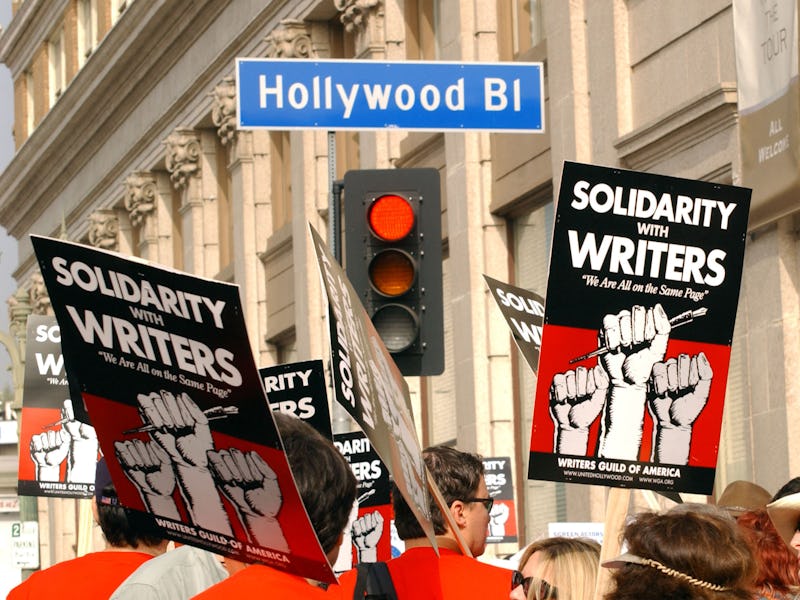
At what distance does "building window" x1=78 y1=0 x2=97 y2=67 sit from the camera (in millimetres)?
41697

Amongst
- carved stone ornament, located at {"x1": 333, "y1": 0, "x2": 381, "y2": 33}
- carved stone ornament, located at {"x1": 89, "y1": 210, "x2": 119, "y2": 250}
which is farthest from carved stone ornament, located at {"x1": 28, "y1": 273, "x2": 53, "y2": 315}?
carved stone ornament, located at {"x1": 333, "y1": 0, "x2": 381, "y2": 33}

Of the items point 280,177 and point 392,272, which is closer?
point 392,272

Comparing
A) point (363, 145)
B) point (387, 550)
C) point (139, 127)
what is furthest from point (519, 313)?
point (139, 127)

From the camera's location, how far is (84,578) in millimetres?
5793

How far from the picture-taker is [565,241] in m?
6.34

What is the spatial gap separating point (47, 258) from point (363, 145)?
20.4 metres

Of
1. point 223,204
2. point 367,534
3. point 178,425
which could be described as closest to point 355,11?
point 223,204

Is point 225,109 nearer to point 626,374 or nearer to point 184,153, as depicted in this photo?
point 184,153

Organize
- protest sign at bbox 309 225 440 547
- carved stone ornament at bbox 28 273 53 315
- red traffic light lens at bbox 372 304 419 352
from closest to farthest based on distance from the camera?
protest sign at bbox 309 225 440 547
red traffic light lens at bbox 372 304 419 352
carved stone ornament at bbox 28 273 53 315

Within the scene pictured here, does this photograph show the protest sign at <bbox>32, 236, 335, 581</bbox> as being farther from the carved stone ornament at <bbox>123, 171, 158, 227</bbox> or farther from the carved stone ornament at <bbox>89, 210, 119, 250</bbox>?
the carved stone ornament at <bbox>89, 210, 119, 250</bbox>

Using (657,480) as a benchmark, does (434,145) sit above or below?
above

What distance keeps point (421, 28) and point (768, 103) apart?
1057cm

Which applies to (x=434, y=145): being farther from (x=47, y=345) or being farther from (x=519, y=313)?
(x=519, y=313)

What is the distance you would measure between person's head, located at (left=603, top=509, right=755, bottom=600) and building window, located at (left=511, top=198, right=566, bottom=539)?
604 inches
